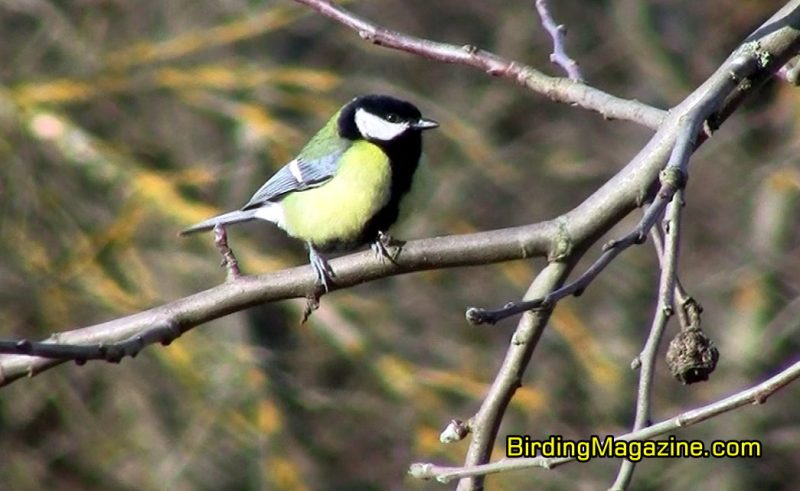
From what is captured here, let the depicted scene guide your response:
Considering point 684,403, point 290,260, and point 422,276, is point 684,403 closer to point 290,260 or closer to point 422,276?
point 422,276

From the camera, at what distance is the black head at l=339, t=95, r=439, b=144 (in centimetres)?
398

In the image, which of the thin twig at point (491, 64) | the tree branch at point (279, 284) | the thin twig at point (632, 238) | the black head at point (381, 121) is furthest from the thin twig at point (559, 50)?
the black head at point (381, 121)

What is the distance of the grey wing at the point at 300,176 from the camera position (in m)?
3.99

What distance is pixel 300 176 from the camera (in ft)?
13.5

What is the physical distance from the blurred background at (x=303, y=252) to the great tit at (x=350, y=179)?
147 centimetres

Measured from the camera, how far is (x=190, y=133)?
25.2ft

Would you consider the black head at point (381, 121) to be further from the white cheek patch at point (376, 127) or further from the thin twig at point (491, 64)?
the thin twig at point (491, 64)

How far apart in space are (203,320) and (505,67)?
925 mm

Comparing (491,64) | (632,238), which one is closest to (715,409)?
(632,238)

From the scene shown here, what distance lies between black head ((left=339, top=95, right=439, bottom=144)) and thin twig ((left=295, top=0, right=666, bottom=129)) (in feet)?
4.02

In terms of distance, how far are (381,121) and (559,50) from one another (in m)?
1.26

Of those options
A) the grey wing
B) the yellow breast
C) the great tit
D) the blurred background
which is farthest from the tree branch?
the blurred background

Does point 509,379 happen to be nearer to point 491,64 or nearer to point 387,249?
point 387,249

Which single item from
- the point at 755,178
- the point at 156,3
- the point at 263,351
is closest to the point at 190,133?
the point at 156,3
